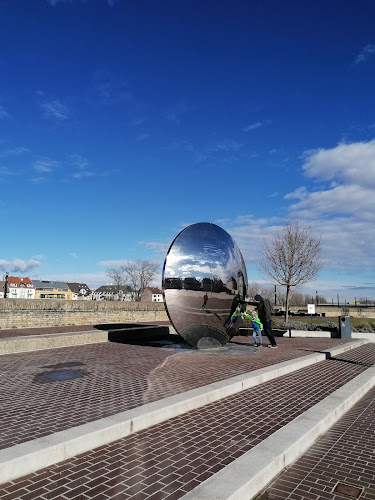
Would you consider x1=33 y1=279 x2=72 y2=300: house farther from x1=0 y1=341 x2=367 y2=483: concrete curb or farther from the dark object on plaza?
x1=0 y1=341 x2=367 y2=483: concrete curb

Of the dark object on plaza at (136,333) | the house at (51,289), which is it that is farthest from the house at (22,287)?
the dark object on plaza at (136,333)

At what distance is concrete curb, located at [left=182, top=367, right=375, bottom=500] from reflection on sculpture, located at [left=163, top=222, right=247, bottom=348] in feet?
16.3

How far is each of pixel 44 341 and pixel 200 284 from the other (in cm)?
552

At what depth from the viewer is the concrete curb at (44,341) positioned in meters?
10.9

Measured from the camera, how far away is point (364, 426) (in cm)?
557

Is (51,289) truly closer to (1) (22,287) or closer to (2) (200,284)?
(1) (22,287)

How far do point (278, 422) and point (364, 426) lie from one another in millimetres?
1428

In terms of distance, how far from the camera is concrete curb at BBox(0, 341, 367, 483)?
144 inches

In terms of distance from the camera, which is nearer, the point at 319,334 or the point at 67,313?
the point at 319,334

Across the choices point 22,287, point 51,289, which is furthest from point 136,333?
point 51,289

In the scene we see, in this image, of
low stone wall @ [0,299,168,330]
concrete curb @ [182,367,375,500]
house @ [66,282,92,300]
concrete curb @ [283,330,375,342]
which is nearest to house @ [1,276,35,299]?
house @ [66,282,92,300]

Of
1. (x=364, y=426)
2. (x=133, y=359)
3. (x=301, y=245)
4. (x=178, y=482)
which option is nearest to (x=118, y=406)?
(x=178, y=482)

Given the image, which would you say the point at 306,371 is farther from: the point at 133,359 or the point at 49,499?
the point at 49,499

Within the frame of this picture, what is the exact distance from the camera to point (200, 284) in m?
10.8
